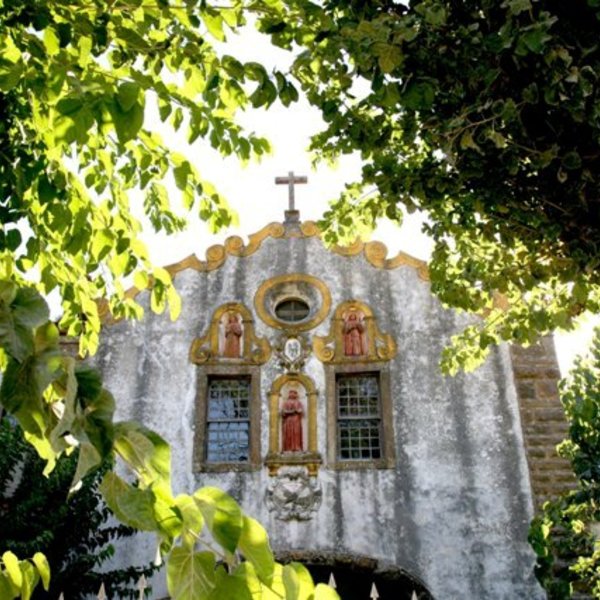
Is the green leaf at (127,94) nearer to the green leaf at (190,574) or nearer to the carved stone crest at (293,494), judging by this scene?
the green leaf at (190,574)

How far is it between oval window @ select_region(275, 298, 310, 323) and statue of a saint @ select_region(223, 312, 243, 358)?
0.60m

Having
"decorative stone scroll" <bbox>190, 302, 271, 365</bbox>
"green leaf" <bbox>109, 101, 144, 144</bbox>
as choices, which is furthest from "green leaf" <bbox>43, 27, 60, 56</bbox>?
"decorative stone scroll" <bbox>190, 302, 271, 365</bbox>

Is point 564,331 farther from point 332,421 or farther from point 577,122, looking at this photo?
point 332,421

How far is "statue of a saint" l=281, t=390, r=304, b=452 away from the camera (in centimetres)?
1085

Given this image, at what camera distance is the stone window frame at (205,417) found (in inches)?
421

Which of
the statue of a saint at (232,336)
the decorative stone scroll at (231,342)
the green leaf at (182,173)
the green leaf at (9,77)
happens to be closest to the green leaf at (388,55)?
the green leaf at (182,173)

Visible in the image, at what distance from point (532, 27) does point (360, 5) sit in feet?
3.54

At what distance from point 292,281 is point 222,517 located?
10.6m

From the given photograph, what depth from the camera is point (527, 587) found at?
9.80m

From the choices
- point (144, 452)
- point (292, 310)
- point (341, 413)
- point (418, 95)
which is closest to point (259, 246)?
point (292, 310)

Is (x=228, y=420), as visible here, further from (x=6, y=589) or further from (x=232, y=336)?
(x=6, y=589)

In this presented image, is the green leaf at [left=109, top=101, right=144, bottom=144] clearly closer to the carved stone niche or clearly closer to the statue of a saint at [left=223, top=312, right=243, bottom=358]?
the carved stone niche

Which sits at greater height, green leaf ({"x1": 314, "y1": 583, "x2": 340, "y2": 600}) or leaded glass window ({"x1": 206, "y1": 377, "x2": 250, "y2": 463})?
leaded glass window ({"x1": 206, "y1": 377, "x2": 250, "y2": 463})

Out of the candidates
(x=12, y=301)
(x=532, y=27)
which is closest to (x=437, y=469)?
(x=532, y=27)
